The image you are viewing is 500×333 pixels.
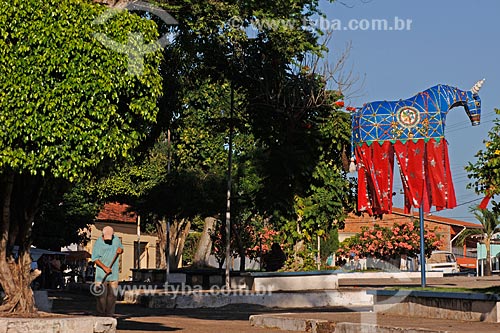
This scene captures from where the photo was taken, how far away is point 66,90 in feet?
35.5

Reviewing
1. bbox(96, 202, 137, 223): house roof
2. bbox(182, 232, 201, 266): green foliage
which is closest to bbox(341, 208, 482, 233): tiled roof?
bbox(182, 232, 201, 266): green foliage

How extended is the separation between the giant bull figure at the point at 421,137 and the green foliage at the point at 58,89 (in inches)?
311

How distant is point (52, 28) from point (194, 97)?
30.0 meters

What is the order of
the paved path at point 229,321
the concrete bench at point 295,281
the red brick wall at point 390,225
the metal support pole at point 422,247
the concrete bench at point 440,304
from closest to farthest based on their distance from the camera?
the paved path at point 229,321
the concrete bench at point 440,304
the metal support pole at point 422,247
the concrete bench at point 295,281
the red brick wall at point 390,225

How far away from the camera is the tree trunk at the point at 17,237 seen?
1228 centimetres

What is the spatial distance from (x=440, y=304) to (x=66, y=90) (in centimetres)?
691

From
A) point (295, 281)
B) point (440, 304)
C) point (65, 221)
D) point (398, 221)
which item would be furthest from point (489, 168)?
point (398, 221)

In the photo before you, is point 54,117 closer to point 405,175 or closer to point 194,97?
point 405,175

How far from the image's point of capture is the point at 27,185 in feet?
42.3

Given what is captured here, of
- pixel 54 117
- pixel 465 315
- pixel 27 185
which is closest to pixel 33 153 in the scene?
pixel 54 117

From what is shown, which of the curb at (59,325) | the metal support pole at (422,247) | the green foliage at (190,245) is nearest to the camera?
the curb at (59,325)

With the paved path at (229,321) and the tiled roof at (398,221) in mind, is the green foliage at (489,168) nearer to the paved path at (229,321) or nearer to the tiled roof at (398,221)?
the paved path at (229,321)

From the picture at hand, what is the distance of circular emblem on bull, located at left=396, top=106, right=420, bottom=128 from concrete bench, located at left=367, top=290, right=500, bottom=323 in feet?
12.5

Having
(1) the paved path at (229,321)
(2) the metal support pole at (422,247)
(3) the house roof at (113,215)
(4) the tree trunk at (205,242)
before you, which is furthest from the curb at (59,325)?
(3) the house roof at (113,215)
